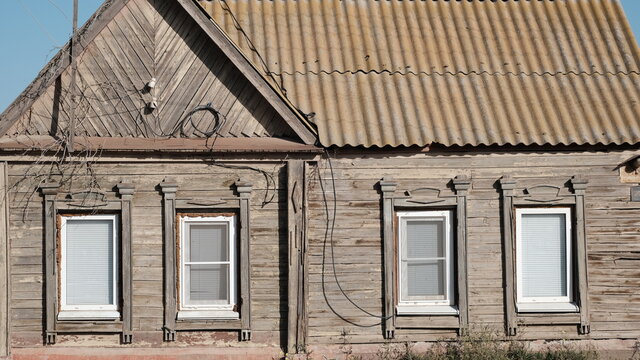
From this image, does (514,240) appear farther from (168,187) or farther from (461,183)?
(168,187)

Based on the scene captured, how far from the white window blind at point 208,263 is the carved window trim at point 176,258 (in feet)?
0.47

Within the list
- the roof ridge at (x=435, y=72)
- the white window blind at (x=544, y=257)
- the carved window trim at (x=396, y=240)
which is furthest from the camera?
the roof ridge at (x=435, y=72)

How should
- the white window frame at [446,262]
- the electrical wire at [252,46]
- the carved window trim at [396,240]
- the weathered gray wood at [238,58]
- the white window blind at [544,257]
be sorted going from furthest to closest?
the electrical wire at [252,46] < the white window blind at [544,257] < the white window frame at [446,262] < the carved window trim at [396,240] < the weathered gray wood at [238,58]

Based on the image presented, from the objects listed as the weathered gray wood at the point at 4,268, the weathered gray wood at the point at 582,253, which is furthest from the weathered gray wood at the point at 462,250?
the weathered gray wood at the point at 4,268

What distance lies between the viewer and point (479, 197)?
1230 centimetres

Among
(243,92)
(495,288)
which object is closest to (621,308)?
(495,288)

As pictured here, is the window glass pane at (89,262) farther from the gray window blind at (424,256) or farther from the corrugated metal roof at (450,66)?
the gray window blind at (424,256)

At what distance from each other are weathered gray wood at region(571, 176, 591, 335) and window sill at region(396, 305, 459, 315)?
177 cm

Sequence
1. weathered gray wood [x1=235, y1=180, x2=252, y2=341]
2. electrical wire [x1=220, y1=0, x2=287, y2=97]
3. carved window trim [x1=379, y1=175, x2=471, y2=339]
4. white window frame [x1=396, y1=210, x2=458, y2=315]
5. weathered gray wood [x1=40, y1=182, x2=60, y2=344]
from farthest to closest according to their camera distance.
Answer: electrical wire [x1=220, y1=0, x2=287, y2=97] < white window frame [x1=396, y1=210, x2=458, y2=315] < carved window trim [x1=379, y1=175, x2=471, y2=339] < weathered gray wood [x1=235, y1=180, x2=252, y2=341] < weathered gray wood [x1=40, y1=182, x2=60, y2=344]

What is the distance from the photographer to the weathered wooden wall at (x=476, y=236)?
12109 millimetres

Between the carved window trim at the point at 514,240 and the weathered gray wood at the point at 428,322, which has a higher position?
the carved window trim at the point at 514,240

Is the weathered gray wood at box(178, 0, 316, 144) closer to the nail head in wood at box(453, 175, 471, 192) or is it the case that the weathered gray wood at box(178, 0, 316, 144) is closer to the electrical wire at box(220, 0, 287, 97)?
the electrical wire at box(220, 0, 287, 97)

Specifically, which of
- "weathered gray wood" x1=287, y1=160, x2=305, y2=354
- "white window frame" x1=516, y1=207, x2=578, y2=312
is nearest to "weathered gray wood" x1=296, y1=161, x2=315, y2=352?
"weathered gray wood" x1=287, y1=160, x2=305, y2=354

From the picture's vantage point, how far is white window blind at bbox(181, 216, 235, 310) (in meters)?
12.0
